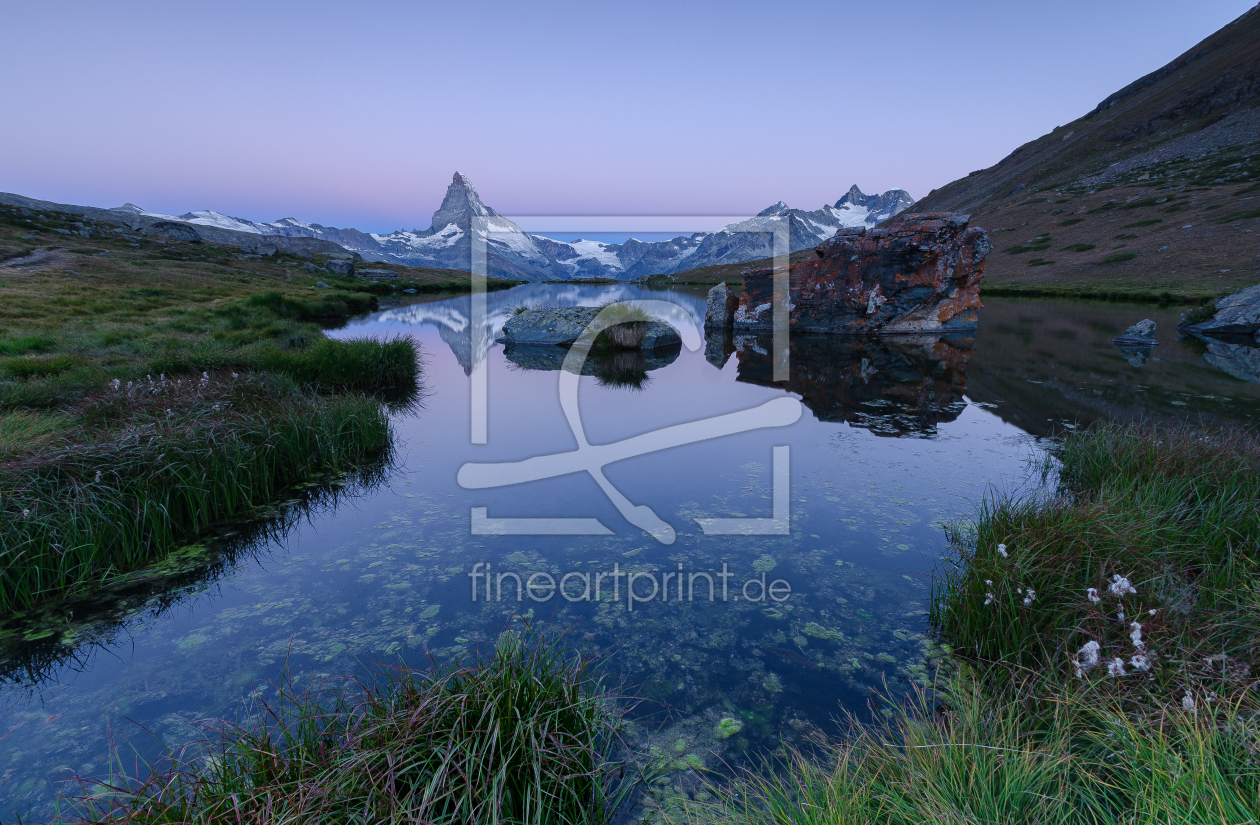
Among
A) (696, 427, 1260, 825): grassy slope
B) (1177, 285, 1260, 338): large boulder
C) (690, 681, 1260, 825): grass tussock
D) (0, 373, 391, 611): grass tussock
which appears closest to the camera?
(690, 681, 1260, 825): grass tussock

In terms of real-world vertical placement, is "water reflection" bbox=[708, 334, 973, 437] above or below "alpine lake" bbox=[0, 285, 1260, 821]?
above

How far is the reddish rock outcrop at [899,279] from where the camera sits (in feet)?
89.1

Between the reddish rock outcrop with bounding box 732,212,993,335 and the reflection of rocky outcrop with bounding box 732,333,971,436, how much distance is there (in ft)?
5.01

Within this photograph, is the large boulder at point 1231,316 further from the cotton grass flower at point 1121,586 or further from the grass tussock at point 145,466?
the grass tussock at point 145,466

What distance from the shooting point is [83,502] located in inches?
230

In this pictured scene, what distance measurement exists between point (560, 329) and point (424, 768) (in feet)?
82.8

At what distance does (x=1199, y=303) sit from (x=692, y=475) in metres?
45.0

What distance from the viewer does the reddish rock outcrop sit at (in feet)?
89.1

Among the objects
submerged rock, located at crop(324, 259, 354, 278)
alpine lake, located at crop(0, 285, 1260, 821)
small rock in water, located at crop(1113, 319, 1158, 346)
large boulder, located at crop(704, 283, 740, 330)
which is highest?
submerged rock, located at crop(324, 259, 354, 278)

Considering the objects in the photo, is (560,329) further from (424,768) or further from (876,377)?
(424,768)

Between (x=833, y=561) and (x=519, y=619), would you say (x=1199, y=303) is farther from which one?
(x=519, y=619)

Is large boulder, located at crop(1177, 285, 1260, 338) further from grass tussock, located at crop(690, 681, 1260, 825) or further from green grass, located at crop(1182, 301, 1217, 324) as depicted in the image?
grass tussock, located at crop(690, 681, 1260, 825)

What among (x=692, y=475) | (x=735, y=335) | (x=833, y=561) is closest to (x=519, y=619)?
(x=833, y=561)

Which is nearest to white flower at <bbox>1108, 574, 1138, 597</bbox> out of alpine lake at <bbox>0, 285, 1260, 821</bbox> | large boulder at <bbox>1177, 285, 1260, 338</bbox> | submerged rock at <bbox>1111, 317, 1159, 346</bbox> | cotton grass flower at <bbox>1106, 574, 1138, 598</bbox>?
cotton grass flower at <bbox>1106, 574, 1138, 598</bbox>
